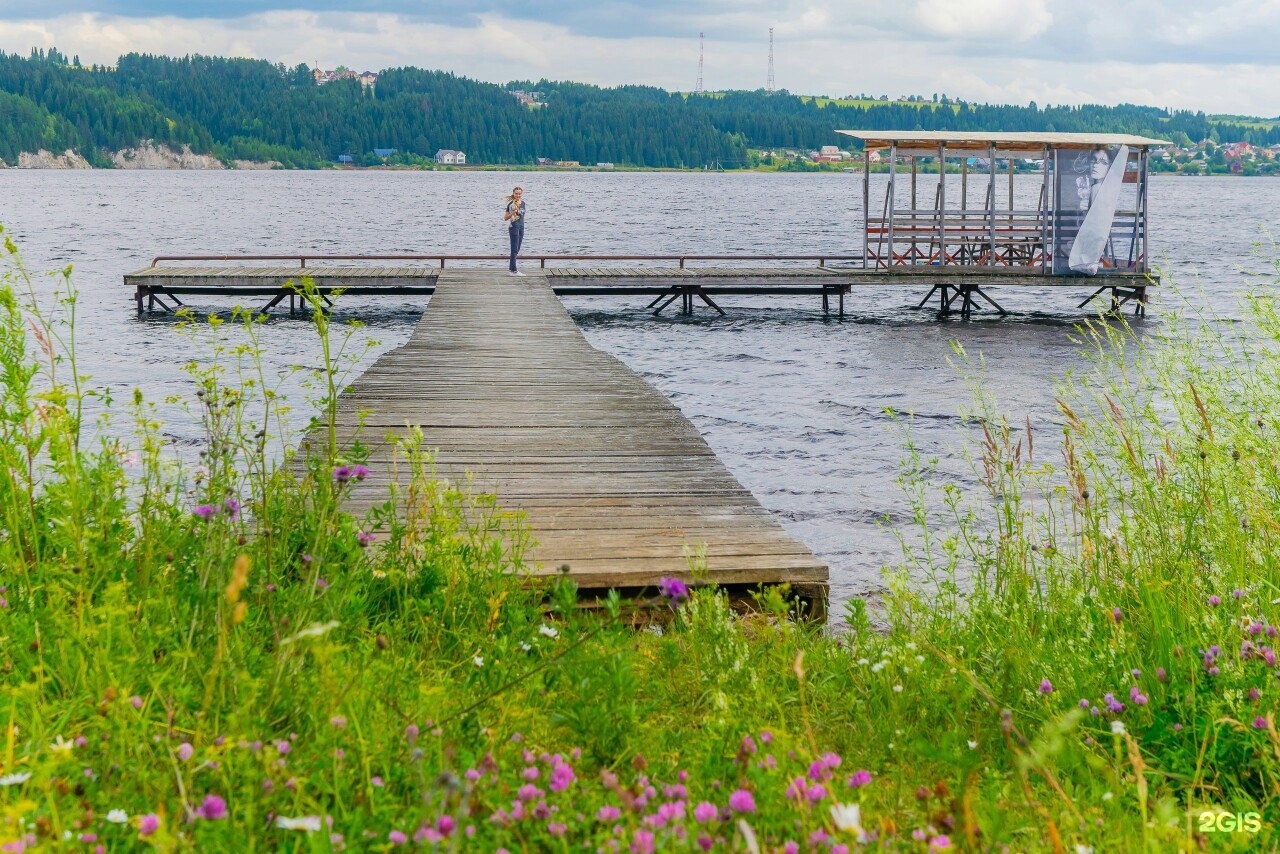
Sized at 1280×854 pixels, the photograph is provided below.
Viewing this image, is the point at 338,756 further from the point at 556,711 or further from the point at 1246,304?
the point at 1246,304

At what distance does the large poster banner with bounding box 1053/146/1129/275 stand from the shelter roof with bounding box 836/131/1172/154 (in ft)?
0.93

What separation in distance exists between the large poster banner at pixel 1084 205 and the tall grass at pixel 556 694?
62.7ft

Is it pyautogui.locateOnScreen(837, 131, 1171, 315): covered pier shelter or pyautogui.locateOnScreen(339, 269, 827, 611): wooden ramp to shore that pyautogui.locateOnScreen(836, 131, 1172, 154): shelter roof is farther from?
pyautogui.locateOnScreen(339, 269, 827, 611): wooden ramp to shore

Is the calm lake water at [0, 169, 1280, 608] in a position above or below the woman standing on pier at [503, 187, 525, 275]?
below

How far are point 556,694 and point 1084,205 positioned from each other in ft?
73.6

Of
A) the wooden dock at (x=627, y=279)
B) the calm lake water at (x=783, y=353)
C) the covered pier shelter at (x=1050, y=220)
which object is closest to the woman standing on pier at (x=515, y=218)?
the wooden dock at (x=627, y=279)

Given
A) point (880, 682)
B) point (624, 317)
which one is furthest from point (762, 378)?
point (880, 682)

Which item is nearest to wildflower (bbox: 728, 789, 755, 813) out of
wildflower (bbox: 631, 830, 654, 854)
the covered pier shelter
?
wildflower (bbox: 631, 830, 654, 854)

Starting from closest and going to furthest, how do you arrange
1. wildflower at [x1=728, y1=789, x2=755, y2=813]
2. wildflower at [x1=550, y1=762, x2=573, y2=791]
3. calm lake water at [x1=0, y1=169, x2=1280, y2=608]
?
wildflower at [x1=728, y1=789, x2=755, y2=813] < wildflower at [x1=550, y1=762, x2=573, y2=791] < calm lake water at [x1=0, y1=169, x2=1280, y2=608]

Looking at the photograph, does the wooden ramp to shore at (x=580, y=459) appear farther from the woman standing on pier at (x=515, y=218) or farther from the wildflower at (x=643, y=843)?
the woman standing on pier at (x=515, y=218)

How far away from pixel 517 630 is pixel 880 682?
4.10ft

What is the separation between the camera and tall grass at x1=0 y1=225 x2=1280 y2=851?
234 cm

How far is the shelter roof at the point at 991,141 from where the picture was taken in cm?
2252

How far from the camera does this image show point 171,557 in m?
3.97
